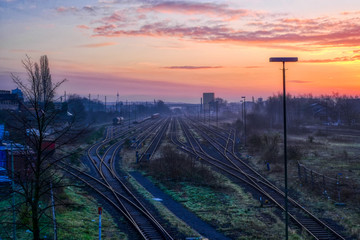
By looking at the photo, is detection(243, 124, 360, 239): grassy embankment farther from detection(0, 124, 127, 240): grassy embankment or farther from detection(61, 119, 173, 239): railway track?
detection(0, 124, 127, 240): grassy embankment

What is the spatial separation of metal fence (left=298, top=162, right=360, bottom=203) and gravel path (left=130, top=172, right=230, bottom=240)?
8.24 meters

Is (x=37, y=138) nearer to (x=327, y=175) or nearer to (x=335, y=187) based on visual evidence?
(x=335, y=187)

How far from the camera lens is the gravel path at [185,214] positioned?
1488cm

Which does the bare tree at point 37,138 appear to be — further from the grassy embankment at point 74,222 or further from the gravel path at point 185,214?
the gravel path at point 185,214

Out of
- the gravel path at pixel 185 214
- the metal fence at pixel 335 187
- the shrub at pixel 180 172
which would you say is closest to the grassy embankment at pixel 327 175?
the metal fence at pixel 335 187

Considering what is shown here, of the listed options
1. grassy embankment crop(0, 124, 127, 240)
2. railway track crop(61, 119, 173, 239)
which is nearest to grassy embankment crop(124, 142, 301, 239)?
railway track crop(61, 119, 173, 239)

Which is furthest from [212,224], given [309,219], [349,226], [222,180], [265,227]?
[222,180]

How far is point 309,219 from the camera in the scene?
54.7ft

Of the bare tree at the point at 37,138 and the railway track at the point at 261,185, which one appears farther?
the railway track at the point at 261,185

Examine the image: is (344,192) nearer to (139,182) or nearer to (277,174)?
(277,174)

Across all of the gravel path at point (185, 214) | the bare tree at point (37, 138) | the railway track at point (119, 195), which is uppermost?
the bare tree at point (37, 138)

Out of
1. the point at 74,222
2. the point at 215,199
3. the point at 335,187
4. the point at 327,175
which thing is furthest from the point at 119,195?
the point at 327,175

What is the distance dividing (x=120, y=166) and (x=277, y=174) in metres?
13.3

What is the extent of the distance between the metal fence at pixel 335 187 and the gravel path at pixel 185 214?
8.24 meters
